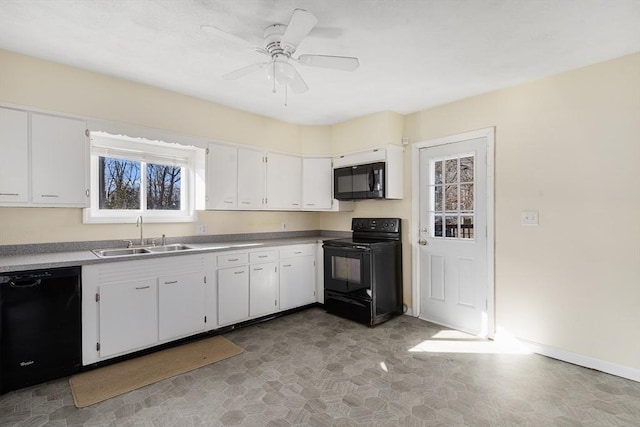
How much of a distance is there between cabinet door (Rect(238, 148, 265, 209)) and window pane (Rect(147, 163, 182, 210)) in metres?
0.73

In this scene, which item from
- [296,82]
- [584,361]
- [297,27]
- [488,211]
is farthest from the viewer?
[488,211]

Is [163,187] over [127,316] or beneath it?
over

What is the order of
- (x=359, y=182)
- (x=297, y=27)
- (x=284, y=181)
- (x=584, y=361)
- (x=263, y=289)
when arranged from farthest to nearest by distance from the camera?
(x=284, y=181) < (x=359, y=182) < (x=263, y=289) < (x=584, y=361) < (x=297, y=27)

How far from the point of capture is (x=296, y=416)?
2.05 metres

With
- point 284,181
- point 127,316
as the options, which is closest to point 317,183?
point 284,181

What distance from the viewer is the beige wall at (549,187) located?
2.54 metres

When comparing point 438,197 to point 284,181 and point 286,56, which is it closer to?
point 284,181

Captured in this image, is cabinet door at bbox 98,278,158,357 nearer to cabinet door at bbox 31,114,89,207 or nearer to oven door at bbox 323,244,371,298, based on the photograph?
cabinet door at bbox 31,114,89,207

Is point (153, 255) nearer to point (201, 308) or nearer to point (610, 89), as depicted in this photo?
point (201, 308)

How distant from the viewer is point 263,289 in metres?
3.72

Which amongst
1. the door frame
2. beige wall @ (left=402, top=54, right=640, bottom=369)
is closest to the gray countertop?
the door frame

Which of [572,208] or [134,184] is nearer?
[572,208]

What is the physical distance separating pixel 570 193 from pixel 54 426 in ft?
13.8

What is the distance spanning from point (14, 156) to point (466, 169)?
4.19 metres
